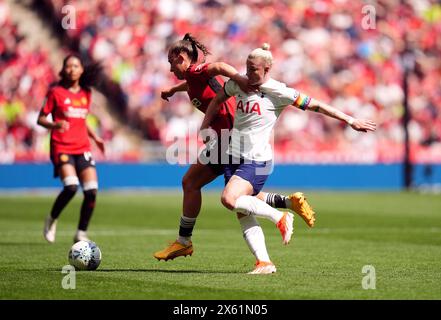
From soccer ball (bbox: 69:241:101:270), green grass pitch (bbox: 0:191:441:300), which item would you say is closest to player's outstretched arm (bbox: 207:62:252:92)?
green grass pitch (bbox: 0:191:441:300)

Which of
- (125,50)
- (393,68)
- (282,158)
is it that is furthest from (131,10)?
(393,68)

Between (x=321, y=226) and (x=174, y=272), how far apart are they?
7.29 metres

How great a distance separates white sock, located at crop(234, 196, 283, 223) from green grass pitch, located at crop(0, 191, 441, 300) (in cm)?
56

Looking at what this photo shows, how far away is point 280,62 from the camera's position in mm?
29578

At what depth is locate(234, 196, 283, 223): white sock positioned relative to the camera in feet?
28.5

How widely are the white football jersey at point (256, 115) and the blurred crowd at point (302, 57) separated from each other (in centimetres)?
1809

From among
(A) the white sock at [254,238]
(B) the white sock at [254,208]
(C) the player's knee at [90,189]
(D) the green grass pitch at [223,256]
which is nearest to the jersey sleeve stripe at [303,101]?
(B) the white sock at [254,208]

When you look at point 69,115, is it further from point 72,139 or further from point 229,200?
point 229,200

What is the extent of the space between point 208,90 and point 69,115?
4.09 m

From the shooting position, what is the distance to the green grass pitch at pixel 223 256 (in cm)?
771

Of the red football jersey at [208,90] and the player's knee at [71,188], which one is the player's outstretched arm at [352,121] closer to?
the red football jersey at [208,90]

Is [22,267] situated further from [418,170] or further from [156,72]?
[418,170]

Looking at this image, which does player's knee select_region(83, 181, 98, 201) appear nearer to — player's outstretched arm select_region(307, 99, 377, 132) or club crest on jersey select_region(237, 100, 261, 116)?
Result: club crest on jersey select_region(237, 100, 261, 116)

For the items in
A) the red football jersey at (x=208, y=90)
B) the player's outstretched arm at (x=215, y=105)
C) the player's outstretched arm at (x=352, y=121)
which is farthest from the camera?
the red football jersey at (x=208, y=90)
